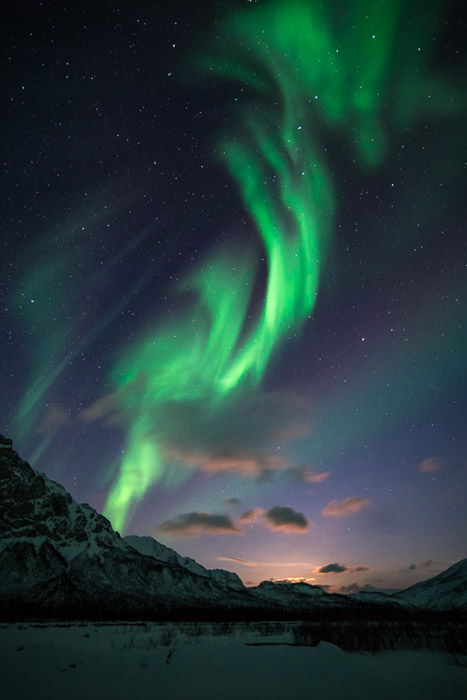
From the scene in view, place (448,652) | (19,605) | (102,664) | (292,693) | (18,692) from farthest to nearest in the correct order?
(19,605) → (448,652) → (102,664) → (292,693) → (18,692)

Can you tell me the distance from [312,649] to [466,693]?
8628 millimetres

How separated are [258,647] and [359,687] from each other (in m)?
8.09

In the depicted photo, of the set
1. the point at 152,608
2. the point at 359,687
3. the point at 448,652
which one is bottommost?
the point at 152,608

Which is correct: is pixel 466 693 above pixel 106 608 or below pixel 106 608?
above

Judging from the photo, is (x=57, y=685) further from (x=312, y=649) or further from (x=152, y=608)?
(x=152, y=608)

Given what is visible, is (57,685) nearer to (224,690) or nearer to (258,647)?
(224,690)

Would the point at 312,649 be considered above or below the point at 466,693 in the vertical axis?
above

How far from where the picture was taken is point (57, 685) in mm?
18500

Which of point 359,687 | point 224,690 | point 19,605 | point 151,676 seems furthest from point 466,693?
point 19,605

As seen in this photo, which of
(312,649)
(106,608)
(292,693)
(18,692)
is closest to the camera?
(18,692)

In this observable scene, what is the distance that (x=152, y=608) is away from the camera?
200 m

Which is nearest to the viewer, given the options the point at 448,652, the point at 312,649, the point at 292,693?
the point at 292,693

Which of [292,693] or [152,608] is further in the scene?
[152,608]

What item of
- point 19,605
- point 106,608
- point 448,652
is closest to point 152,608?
point 106,608
